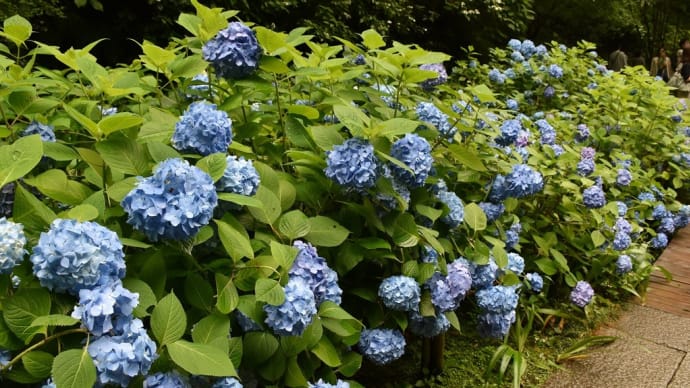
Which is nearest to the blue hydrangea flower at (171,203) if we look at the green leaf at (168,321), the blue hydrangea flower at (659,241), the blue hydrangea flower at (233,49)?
the green leaf at (168,321)

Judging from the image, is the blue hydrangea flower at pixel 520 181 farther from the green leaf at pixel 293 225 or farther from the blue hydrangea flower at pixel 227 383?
the blue hydrangea flower at pixel 227 383

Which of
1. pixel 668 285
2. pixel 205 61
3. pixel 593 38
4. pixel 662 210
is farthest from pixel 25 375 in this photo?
pixel 593 38

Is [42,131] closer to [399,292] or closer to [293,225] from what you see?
[293,225]

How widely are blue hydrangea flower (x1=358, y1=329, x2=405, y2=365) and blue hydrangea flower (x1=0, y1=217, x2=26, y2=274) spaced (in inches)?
37.3

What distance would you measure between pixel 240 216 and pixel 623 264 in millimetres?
2360

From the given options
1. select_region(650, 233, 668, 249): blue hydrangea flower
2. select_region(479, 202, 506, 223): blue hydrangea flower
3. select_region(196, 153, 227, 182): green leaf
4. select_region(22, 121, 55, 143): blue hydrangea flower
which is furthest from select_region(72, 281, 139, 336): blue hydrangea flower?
select_region(650, 233, 668, 249): blue hydrangea flower

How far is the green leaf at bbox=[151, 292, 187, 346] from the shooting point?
3.21 feet

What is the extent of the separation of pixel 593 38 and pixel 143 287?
17.2 metres

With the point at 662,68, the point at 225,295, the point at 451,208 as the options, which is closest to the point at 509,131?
the point at 451,208

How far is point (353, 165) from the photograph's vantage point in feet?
4.56

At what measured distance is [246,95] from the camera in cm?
173

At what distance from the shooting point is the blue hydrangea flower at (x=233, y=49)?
148 cm

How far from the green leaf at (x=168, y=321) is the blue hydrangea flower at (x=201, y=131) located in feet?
1.28

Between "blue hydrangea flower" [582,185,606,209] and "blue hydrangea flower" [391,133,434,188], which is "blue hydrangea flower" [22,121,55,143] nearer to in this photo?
"blue hydrangea flower" [391,133,434,188]
